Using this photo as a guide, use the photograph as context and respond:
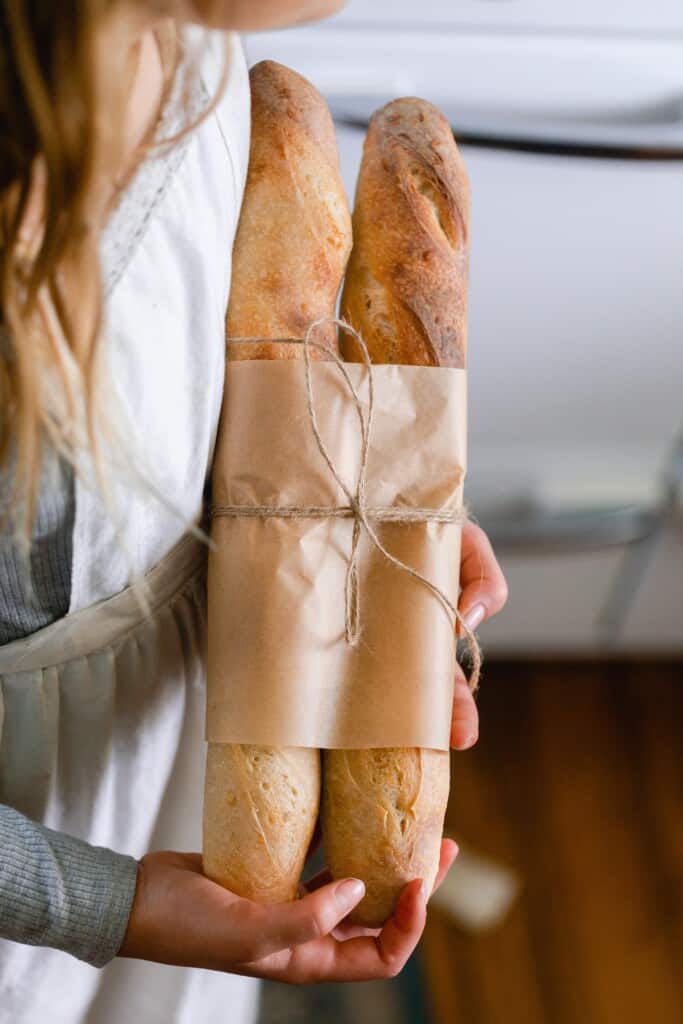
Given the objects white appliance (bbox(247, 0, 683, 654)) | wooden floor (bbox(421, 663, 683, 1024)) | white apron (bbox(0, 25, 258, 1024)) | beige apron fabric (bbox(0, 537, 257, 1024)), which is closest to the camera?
white apron (bbox(0, 25, 258, 1024))

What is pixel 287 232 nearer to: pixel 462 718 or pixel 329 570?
pixel 329 570

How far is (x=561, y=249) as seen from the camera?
37.6 inches

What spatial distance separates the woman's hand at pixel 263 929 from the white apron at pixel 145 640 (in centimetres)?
10

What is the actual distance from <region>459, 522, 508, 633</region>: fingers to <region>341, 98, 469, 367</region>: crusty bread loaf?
17 cm

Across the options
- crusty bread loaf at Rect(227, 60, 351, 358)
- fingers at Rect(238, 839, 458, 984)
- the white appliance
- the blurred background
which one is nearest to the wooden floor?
the blurred background

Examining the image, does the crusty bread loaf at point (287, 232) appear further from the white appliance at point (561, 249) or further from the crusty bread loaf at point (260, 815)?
the white appliance at point (561, 249)

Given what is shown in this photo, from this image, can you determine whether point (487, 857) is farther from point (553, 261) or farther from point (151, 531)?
point (151, 531)

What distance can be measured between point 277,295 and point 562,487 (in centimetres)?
70

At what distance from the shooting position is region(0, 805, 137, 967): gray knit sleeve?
567 millimetres

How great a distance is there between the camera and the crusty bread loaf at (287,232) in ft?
1.76

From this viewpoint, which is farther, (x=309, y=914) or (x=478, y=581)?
(x=478, y=581)

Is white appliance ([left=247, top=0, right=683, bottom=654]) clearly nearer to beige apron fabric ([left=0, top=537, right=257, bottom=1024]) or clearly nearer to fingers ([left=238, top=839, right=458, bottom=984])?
beige apron fabric ([left=0, top=537, right=257, bottom=1024])

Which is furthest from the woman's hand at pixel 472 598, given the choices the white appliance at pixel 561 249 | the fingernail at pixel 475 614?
the white appliance at pixel 561 249

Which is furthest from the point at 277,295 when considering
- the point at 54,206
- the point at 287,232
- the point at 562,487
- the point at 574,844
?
the point at 574,844
